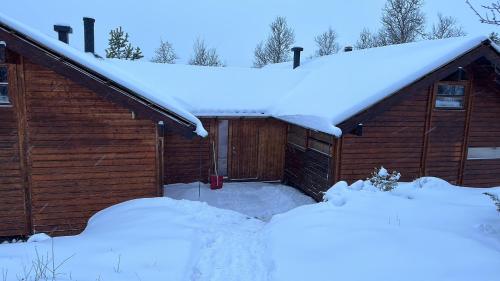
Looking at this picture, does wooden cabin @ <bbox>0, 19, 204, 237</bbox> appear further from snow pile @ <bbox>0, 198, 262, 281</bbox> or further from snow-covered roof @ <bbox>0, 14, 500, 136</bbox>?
snow pile @ <bbox>0, 198, 262, 281</bbox>

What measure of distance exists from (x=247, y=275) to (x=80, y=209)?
580cm

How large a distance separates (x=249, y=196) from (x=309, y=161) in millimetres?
2341

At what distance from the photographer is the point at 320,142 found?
11.7 metres

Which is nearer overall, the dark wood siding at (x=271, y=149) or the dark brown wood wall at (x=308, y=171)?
the dark brown wood wall at (x=308, y=171)

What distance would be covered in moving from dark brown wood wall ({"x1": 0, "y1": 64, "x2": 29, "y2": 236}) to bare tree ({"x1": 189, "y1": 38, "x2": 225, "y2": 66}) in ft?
120

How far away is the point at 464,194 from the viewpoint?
23.6ft

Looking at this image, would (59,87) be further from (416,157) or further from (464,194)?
(416,157)

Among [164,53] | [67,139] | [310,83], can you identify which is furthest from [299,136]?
[164,53]

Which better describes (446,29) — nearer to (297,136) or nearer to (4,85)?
(297,136)

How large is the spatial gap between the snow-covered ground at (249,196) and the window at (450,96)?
5092 mm

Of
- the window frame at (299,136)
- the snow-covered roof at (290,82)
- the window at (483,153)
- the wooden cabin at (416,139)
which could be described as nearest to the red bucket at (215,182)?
the wooden cabin at (416,139)

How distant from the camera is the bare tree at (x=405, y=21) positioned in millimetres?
33500

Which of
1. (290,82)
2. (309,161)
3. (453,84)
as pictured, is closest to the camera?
(453,84)

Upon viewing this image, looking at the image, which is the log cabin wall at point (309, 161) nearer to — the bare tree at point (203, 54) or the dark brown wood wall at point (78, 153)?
the dark brown wood wall at point (78, 153)
